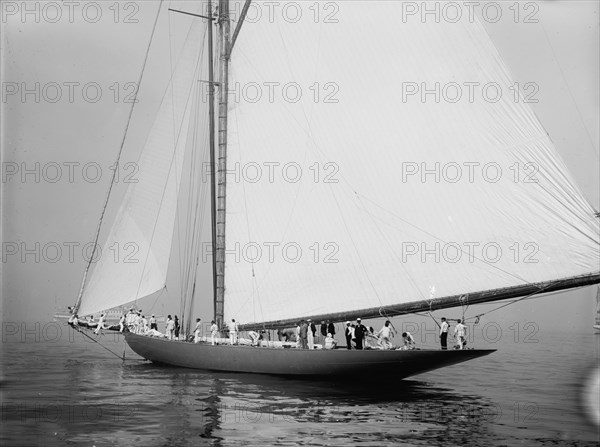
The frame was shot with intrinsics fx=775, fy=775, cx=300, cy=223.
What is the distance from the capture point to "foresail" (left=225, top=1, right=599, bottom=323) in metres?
26.1

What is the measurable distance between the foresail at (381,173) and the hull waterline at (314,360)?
1653mm

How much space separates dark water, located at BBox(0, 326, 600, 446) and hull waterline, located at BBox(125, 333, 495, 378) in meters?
0.55

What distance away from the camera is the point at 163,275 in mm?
40562

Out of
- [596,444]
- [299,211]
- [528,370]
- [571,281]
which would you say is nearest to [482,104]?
[571,281]

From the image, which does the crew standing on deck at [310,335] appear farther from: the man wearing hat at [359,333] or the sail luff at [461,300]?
the man wearing hat at [359,333]

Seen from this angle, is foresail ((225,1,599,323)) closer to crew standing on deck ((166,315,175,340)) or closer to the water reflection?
the water reflection

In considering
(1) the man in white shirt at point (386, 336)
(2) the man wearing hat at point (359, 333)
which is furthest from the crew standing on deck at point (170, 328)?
(1) the man in white shirt at point (386, 336)

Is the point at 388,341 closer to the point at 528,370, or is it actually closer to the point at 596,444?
the point at 596,444

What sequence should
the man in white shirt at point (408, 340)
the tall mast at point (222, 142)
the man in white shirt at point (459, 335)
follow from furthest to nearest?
the tall mast at point (222, 142) → the man in white shirt at point (408, 340) → the man in white shirt at point (459, 335)

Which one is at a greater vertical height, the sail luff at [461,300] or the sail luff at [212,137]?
the sail luff at [212,137]

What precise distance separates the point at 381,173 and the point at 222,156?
923 cm

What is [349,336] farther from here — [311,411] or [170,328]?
[170,328]

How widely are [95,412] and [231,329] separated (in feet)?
36.4

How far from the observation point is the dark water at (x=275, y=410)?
19766 mm
